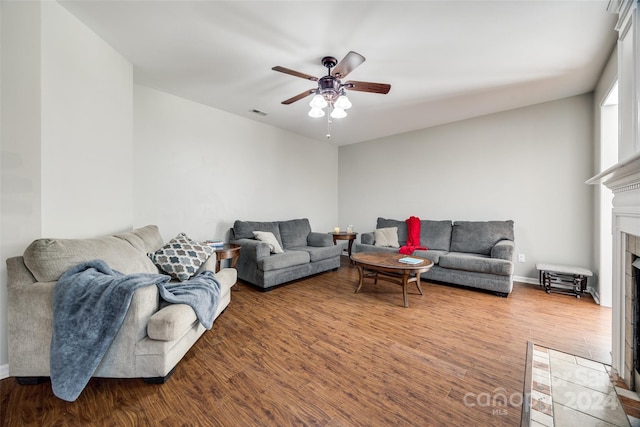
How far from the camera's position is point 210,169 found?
12.6 feet

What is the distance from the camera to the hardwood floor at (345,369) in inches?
54.2

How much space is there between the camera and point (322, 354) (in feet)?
6.41

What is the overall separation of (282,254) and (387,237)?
6.51ft

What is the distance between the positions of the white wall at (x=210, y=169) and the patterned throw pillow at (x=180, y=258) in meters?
1.09

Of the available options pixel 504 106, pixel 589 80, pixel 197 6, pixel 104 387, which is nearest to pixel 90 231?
pixel 104 387

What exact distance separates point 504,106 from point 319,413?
4482mm

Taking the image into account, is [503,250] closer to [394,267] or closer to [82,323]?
[394,267]

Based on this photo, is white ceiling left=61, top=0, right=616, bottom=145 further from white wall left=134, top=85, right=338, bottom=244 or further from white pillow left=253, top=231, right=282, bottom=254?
white pillow left=253, top=231, right=282, bottom=254

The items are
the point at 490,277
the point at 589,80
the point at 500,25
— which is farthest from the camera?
the point at 490,277

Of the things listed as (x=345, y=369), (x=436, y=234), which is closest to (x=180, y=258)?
(x=345, y=369)

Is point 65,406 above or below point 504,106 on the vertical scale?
below

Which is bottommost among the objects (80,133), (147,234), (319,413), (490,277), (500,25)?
(319,413)

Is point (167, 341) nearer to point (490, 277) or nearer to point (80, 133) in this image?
point (80, 133)

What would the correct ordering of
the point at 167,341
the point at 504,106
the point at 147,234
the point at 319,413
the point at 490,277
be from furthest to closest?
the point at 504,106 → the point at 490,277 → the point at 147,234 → the point at 167,341 → the point at 319,413
